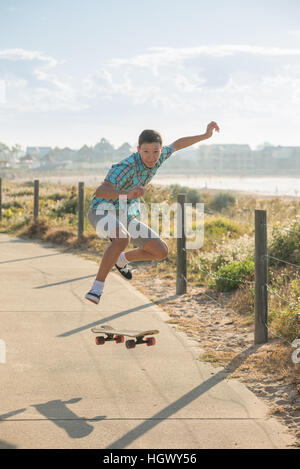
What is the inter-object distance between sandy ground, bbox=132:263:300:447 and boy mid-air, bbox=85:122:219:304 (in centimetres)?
128

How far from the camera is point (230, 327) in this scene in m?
7.34

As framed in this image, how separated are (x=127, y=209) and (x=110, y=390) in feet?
5.64

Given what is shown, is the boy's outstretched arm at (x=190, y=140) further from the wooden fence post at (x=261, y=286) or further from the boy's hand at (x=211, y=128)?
the wooden fence post at (x=261, y=286)

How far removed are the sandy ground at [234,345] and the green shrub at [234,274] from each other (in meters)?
0.23

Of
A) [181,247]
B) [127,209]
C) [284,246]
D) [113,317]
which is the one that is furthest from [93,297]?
[284,246]

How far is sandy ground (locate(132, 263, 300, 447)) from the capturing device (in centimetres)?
497

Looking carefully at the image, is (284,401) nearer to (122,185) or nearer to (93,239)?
(122,185)

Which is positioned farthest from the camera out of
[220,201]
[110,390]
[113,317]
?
[220,201]

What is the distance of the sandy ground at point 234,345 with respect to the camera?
497 centimetres

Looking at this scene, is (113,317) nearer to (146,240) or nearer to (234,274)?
(146,240)

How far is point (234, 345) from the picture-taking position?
6.56 m

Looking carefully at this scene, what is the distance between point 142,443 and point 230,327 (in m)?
3.58

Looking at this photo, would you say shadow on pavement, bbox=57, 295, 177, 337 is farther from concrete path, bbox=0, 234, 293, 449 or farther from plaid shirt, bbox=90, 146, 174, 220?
plaid shirt, bbox=90, 146, 174, 220

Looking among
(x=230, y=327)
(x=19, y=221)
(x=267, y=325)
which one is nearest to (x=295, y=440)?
(x=267, y=325)
